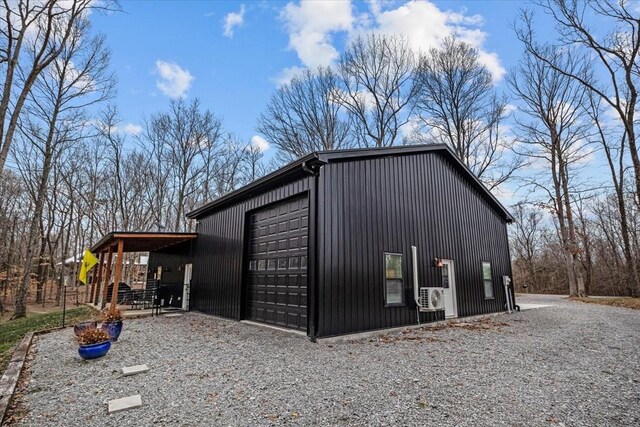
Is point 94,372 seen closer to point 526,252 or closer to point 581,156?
point 581,156

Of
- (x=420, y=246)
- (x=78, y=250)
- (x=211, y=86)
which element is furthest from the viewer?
(x=78, y=250)

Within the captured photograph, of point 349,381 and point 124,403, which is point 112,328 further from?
point 349,381

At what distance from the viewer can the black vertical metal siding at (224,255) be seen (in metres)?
8.92

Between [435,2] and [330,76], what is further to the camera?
[330,76]

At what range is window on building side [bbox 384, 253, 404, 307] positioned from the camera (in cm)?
745

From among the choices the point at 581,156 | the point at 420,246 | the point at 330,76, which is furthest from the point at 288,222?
the point at 581,156

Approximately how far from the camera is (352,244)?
693 cm

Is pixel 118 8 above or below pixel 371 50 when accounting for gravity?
below

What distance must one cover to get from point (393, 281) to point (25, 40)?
12.1 m

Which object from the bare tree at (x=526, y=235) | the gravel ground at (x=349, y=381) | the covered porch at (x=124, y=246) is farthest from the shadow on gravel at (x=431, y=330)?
the bare tree at (x=526, y=235)

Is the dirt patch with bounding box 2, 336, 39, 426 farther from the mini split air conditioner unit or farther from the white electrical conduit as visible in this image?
the mini split air conditioner unit

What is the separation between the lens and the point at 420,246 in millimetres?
8453

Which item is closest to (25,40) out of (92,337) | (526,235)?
(92,337)

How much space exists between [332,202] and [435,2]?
811 cm
